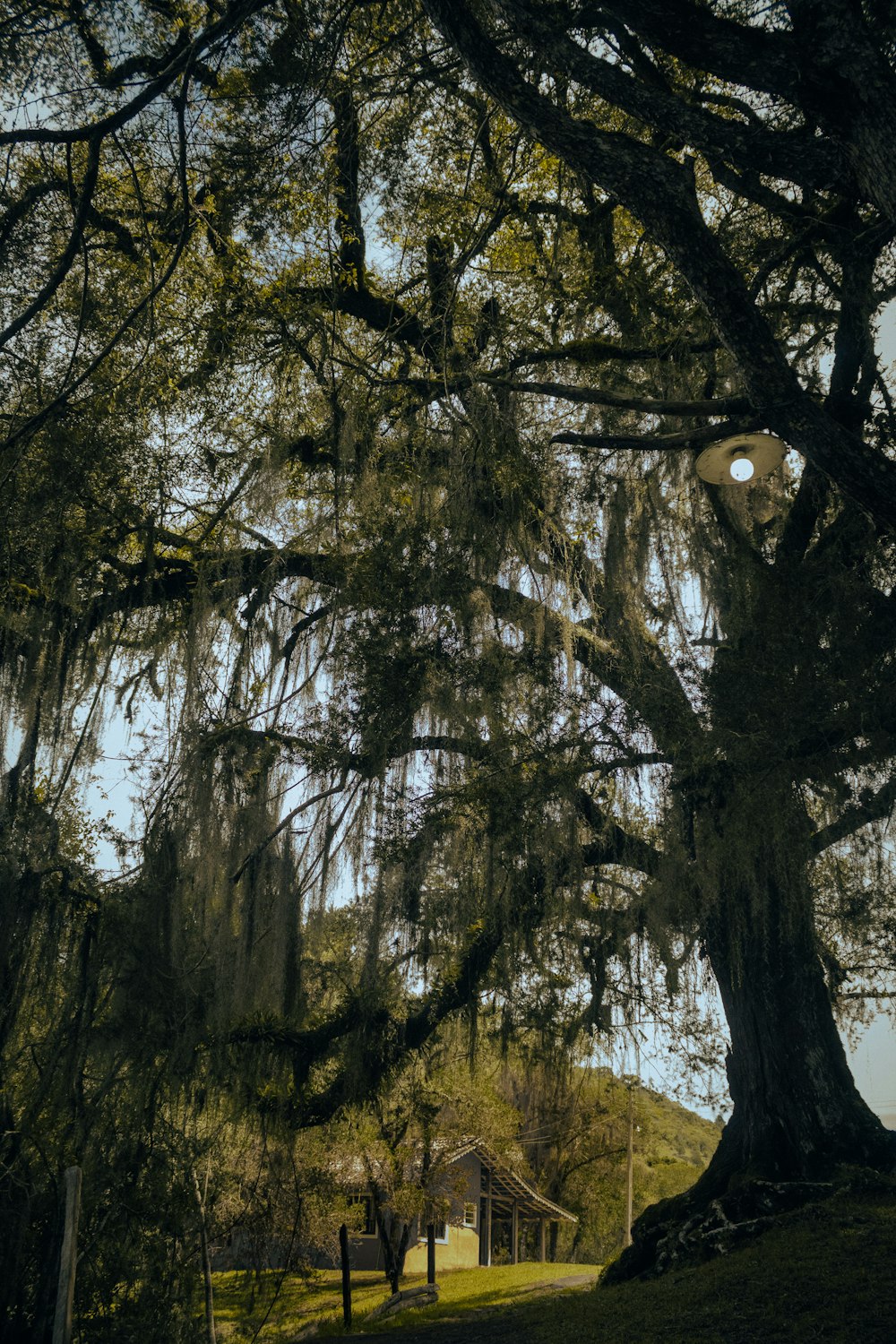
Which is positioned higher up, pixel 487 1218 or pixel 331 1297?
pixel 487 1218

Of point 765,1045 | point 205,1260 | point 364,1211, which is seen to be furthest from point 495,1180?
point 765,1045

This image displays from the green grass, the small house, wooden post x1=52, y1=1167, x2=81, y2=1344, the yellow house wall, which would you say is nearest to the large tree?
the green grass

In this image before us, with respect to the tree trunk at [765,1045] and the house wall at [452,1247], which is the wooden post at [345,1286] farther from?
the tree trunk at [765,1045]

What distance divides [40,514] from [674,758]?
4155 mm

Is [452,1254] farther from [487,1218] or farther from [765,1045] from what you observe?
[765,1045]

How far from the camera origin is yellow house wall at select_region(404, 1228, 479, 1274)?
55.7 ft

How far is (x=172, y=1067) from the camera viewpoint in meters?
6.39

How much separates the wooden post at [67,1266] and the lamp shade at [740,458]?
431cm

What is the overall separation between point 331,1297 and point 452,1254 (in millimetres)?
4373

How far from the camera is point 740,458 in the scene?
16.0 ft

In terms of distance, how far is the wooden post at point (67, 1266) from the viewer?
12.2 feet

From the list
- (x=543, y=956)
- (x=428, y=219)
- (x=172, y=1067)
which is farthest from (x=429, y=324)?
(x=172, y=1067)

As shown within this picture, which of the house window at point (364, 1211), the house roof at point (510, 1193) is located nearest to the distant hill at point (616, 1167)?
the house roof at point (510, 1193)

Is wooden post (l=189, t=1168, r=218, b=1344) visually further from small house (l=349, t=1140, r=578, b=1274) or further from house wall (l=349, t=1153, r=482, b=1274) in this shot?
house wall (l=349, t=1153, r=482, b=1274)
